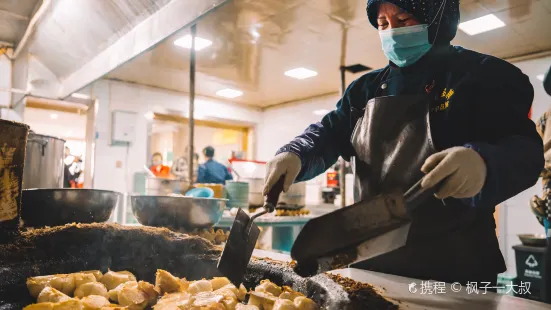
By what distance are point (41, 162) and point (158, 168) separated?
6.97m

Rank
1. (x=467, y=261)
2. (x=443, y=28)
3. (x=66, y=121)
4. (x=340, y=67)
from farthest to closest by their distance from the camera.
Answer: (x=66, y=121), (x=340, y=67), (x=443, y=28), (x=467, y=261)

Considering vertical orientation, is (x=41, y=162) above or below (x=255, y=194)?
above

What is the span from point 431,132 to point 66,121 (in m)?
14.1

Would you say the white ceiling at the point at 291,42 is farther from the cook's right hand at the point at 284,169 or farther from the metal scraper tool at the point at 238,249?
the metal scraper tool at the point at 238,249

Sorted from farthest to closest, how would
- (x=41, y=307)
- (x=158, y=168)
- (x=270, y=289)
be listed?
(x=158, y=168)
(x=270, y=289)
(x=41, y=307)

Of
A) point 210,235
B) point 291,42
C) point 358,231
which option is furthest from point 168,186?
point 291,42

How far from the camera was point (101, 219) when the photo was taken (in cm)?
178

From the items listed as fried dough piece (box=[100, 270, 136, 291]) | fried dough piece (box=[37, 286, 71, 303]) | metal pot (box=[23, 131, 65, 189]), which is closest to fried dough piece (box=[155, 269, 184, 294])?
fried dough piece (box=[100, 270, 136, 291])

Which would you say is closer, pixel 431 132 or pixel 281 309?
pixel 281 309

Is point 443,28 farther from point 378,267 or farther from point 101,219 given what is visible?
point 101,219

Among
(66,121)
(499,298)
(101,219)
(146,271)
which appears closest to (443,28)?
(499,298)

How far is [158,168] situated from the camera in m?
8.97

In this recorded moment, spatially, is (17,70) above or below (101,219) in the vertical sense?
above

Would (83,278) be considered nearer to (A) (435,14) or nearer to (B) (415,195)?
(B) (415,195)
